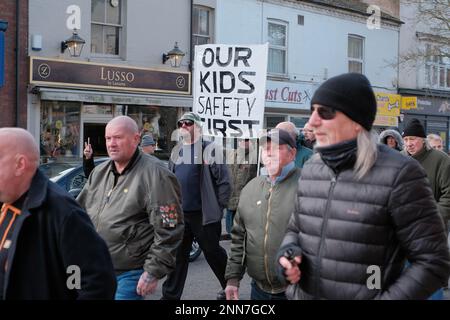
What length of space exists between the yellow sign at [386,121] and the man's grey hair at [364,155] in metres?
21.3

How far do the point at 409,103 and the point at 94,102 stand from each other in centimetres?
1388

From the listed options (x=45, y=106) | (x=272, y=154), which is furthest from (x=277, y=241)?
(x=45, y=106)

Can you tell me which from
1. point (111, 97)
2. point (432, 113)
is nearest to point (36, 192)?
point (111, 97)

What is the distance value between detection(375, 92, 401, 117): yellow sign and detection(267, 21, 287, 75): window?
5120 mm

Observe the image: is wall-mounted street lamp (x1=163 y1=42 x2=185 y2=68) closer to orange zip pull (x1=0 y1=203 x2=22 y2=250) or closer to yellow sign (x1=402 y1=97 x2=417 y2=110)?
yellow sign (x1=402 y1=97 x2=417 y2=110)

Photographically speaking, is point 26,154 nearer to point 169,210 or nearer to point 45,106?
point 169,210

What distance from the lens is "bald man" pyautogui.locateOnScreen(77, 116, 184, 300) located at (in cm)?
425

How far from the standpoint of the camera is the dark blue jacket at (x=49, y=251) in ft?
8.87

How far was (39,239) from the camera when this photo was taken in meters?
2.73

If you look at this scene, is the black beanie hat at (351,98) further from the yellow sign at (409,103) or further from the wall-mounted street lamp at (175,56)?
the yellow sign at (409,103)

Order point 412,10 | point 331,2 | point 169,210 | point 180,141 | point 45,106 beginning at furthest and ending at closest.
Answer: point 412,10, point 331,2, point 45,106, point 180,141, point 169,210

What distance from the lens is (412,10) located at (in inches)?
1005

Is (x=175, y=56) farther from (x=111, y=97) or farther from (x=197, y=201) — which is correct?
(x=197, y=201)
